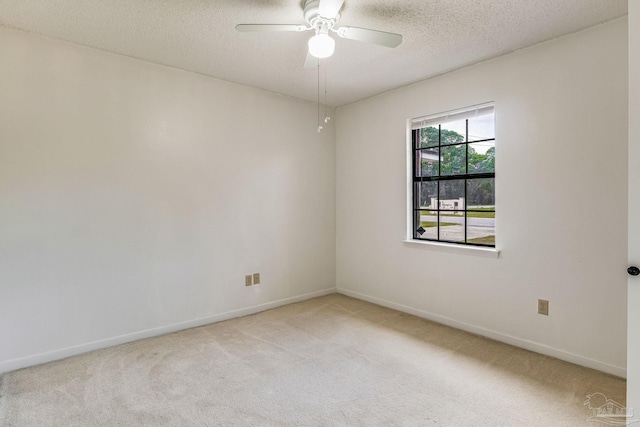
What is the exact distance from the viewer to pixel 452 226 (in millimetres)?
3367

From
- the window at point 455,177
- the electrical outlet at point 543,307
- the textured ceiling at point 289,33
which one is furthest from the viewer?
the window at point 455,177

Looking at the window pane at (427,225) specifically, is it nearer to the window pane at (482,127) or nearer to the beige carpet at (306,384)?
the window pane at (482,127)

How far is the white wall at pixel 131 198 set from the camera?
2449 millimetres

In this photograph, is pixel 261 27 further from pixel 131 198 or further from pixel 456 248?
pixel 456 248

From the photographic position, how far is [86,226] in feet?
8.82

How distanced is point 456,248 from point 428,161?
97 centimetres

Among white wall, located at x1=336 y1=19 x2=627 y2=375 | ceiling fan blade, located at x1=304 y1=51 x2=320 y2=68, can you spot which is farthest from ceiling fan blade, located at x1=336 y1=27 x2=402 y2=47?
white wall, located at x1=336 y1=19 x2=627 y2=375

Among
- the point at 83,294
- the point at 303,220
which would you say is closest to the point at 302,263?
the point at 303,220

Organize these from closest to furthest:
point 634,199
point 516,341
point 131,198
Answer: point 634,199, point 516,341, point 131,198

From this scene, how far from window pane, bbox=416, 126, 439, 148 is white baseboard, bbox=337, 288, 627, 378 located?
1764 millimetres

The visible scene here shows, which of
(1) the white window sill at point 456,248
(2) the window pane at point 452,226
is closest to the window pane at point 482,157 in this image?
(2) the window pane at point 452,226

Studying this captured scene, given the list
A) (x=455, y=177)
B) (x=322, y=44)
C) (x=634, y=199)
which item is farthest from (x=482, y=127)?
(x=322, y=44)

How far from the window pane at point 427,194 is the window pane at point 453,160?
180 mm

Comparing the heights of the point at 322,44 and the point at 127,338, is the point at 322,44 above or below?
above
